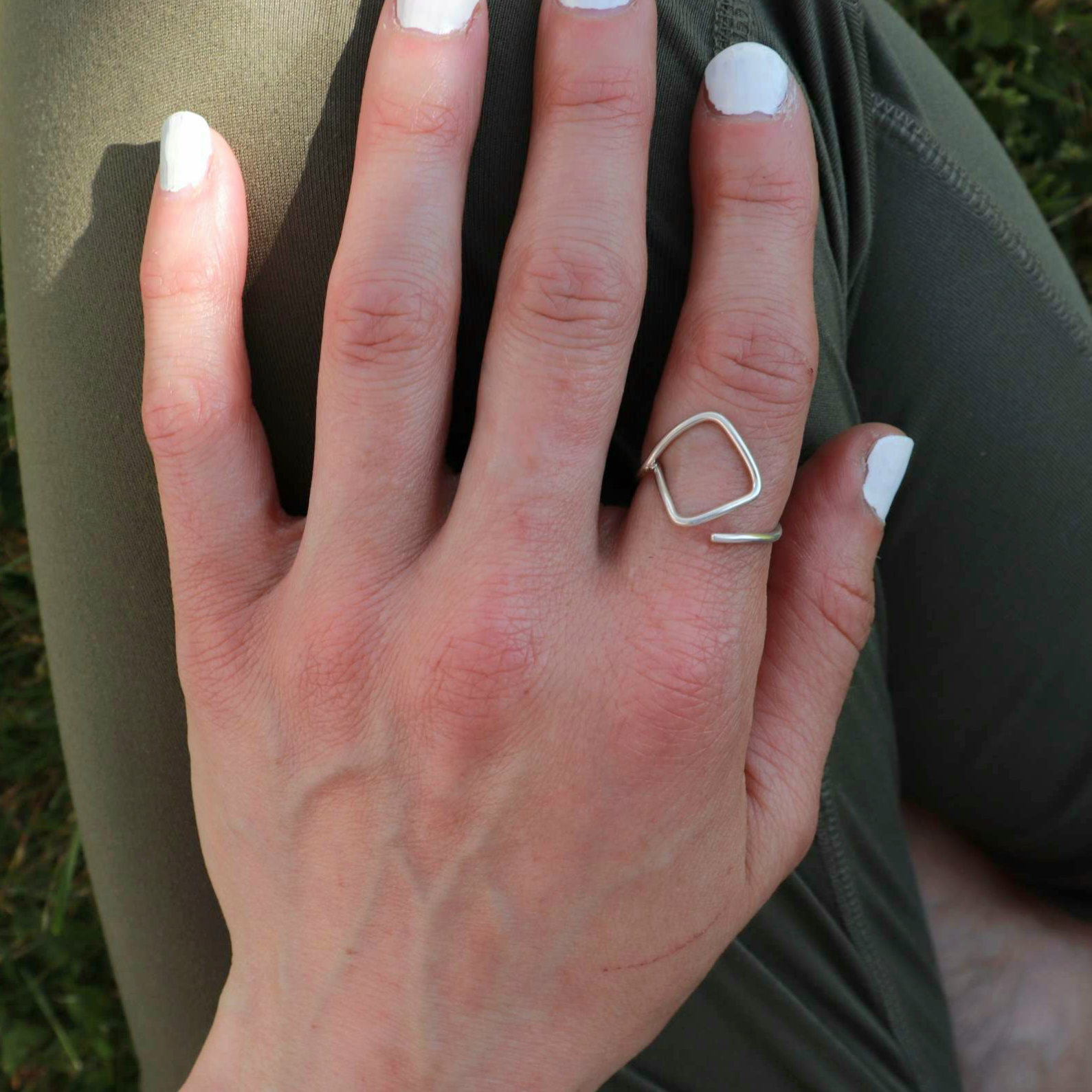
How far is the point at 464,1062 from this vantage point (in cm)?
96

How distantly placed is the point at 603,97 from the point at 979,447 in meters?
0.63

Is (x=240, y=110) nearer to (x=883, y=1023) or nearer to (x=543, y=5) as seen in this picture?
(x=543, y=5)

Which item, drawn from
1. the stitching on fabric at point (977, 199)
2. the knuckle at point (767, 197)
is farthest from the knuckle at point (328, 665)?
the stitching on fabric at point (977, 199)

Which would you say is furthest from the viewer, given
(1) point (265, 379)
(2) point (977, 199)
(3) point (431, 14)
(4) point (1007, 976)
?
(4) point (1007, 976)

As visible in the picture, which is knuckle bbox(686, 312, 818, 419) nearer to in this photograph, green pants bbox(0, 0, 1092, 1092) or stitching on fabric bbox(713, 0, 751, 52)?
green pants bbox(0, 0, 1092, 1092)

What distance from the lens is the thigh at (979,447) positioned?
1136 millimetres

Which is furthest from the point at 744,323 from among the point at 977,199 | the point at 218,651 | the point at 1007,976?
the point at 1007,976

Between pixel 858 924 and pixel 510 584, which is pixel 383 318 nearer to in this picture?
→ pixel 510 584

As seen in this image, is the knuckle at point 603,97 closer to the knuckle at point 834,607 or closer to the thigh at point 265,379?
the thigh at point 265,379

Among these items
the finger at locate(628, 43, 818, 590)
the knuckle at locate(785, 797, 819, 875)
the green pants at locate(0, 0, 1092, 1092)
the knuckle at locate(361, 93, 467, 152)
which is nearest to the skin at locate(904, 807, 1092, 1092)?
the green pants at locate(0, 0, 1092, 1092)

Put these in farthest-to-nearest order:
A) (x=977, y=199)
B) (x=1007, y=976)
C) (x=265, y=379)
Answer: (x=1007, y=976), (x=977, y=199), (x=265, y=379)

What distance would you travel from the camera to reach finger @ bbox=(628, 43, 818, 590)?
0.88 m

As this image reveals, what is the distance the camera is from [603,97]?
2.80 feet

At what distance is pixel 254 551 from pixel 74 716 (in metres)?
0.40
